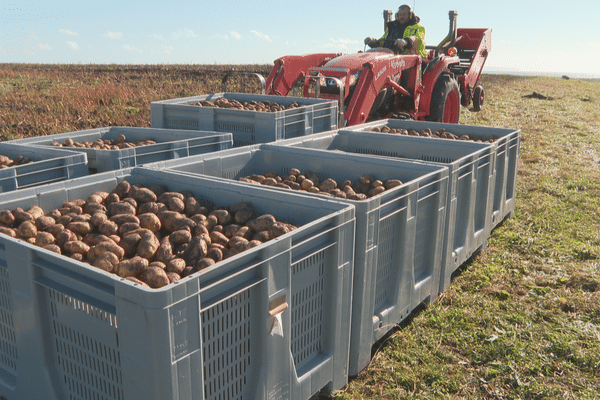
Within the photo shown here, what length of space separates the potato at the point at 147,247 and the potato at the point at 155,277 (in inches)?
10.7

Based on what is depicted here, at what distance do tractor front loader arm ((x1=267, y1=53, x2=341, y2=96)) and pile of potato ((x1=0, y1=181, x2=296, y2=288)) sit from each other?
505 centimetres

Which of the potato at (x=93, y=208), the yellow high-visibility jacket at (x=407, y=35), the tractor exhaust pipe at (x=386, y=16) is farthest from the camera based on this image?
the tractor exhaust pipe at (x=386, y=16)

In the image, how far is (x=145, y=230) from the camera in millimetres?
2619

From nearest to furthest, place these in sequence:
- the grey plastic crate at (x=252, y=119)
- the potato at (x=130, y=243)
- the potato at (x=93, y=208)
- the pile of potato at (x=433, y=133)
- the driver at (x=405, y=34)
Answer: the potato at (x=130, y=243)
the potato at (x=93, y=208)
the grey plastic crate at (x=252, y=119)
the pile of potato at (x=433, y=133)
the driver at (x=405, y=34)

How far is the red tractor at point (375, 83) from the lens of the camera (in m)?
6.96

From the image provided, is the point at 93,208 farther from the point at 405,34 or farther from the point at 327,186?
the point at 405,34

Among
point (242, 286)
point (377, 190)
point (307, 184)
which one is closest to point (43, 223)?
point (242, 286)

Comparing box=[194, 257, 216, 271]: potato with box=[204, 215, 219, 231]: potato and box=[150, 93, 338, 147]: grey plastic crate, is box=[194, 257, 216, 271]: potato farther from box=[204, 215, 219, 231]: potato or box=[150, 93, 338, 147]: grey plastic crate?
box=[150, 93, 338, 147]: grey plastic crate

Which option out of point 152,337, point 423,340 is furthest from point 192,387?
point 423,340

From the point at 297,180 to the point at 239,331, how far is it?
175cm

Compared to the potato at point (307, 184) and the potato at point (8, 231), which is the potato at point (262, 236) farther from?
the potato at point (8, 231)

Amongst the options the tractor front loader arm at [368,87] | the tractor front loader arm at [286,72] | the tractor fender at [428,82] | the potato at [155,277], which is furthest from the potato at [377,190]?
the tractor fender at [428,82]

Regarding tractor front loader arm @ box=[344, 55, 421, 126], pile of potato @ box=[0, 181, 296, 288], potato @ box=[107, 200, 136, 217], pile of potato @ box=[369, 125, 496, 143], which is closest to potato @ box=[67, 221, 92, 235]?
pile of potato @ box=[0, 181, 296, 288]

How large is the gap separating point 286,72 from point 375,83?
1.55 m
